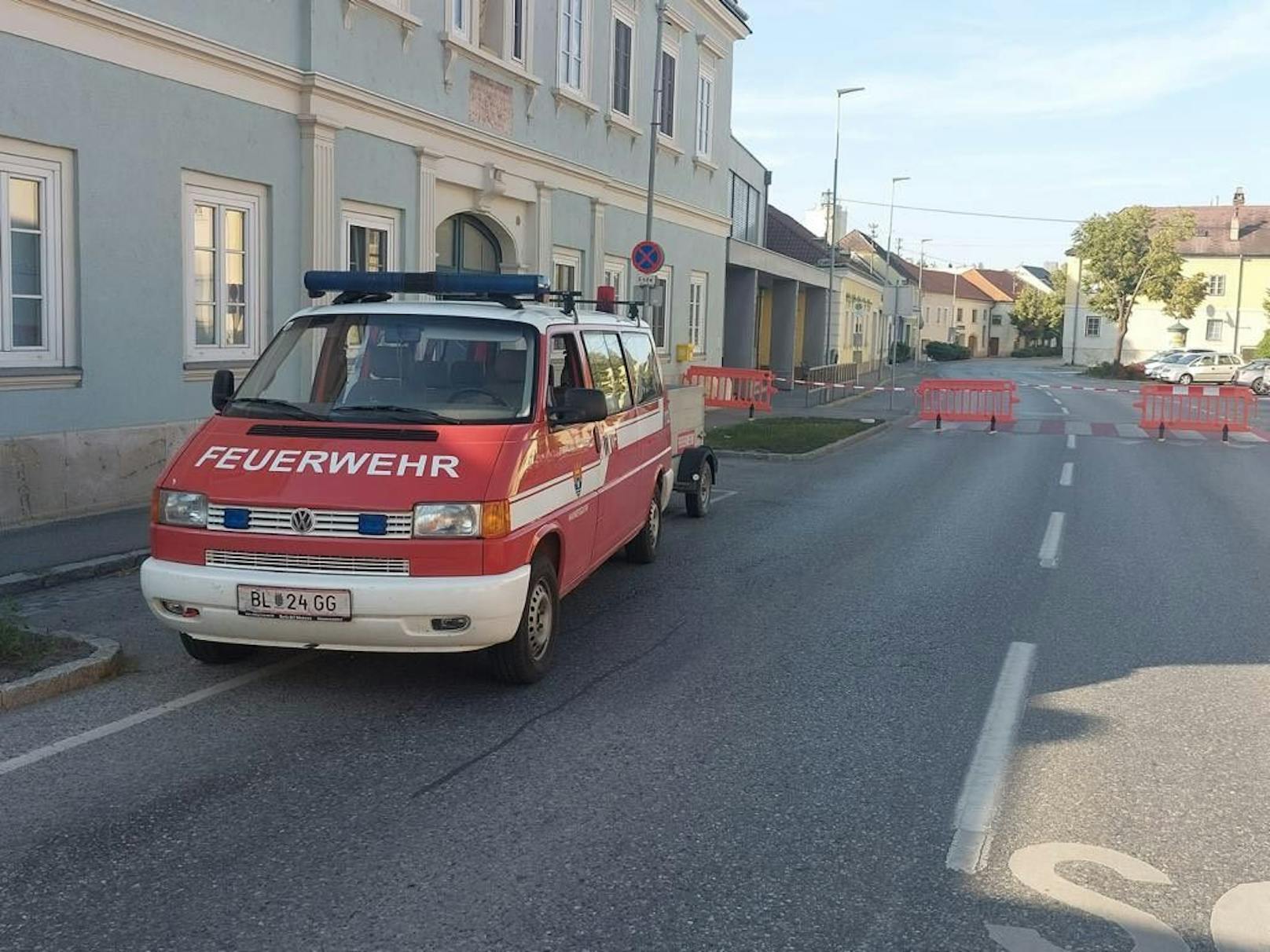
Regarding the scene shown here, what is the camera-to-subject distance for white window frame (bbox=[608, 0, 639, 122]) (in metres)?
22.4

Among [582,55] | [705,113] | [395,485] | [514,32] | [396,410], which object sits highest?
[705,113]

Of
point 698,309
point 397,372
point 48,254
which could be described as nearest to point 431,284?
point 397,372

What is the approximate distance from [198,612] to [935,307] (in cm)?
11165

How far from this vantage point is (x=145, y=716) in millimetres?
5871

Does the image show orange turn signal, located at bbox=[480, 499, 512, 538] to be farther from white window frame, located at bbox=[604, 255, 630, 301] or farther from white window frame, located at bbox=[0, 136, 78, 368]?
white window frame, located at bbox=[604, 255, 630, 301]

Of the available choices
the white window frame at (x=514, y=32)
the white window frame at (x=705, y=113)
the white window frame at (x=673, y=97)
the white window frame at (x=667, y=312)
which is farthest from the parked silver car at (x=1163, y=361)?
the white window frame at (x=514, y=32)

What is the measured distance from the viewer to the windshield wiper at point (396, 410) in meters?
6.48

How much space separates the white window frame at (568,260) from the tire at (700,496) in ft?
29.1

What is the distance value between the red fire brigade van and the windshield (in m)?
0.01

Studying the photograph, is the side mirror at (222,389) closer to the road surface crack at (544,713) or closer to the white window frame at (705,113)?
the road surface crack at (544,713)

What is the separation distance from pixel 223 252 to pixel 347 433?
7629 millimetres

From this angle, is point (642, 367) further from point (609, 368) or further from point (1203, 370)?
point (1203, 370)

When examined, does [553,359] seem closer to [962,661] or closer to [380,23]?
[962,661]

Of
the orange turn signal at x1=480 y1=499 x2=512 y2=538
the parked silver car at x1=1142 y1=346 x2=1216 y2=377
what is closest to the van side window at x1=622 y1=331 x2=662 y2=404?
the orange turn signal at x1=480 y1=499 x2=512 y2=538
